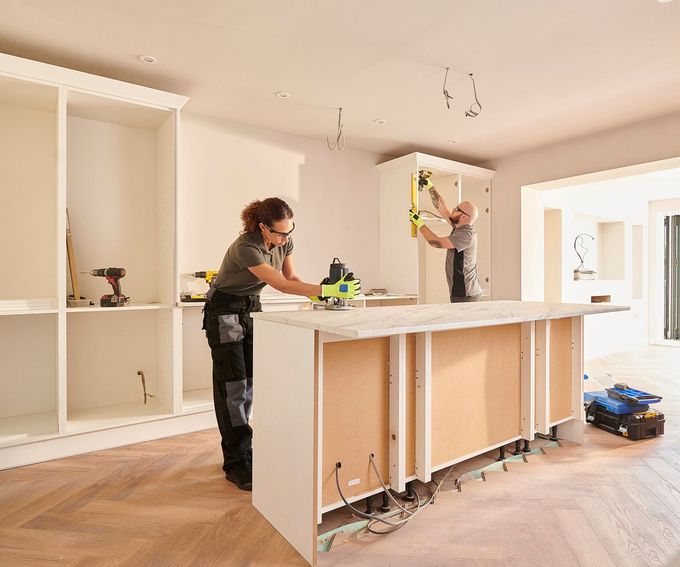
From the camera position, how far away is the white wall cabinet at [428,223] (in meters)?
4.42

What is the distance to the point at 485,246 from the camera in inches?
203

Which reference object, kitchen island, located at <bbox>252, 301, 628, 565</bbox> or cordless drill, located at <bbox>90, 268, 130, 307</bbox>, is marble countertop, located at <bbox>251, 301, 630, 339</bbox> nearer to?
kitchen island, located at <bbox>252, 301, 628, 565</bbox>

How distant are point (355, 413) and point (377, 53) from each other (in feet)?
6.95

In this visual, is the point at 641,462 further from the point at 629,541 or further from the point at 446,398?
the point at 446,398

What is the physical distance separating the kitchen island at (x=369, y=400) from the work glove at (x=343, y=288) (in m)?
0.10

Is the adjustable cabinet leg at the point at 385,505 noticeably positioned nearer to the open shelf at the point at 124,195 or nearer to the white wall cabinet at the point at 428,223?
the open shelf at the point at 124,195

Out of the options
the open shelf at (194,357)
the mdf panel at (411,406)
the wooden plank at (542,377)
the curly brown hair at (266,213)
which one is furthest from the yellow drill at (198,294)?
the wooden plank at (542,377)

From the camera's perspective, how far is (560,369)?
2.89 metres

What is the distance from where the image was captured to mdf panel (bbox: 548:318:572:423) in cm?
283

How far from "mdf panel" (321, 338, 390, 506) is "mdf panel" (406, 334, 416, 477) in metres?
0.12

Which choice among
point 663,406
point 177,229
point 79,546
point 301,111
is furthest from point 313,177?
point 663,406

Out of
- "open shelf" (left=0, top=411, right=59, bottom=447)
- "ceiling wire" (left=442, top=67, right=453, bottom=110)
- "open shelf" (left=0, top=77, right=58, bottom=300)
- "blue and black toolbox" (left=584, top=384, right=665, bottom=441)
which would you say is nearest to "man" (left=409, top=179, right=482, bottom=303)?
"ceiling wire" (left=442, top=67, right=453, bottom=110)

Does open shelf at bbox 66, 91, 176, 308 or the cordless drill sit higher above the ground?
open shelf at bbox 66, 91, 176, 308

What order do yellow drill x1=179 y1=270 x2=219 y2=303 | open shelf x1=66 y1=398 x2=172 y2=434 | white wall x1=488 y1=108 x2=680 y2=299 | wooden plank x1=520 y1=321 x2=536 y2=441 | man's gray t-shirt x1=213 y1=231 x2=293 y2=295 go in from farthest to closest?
1. white wall x1=488 y1=108 x2=680 y2=299
2. yellow drill x1=179 y1=270 x2=219 y2=303
3. open shelf x1=66 y1=398 x2=172 y2=434
4. wooden plank x1=520 y1=321 x2=536 y2=441
5. man's gray t-shirt x1=213 y1=231 x2=293 y2=295
